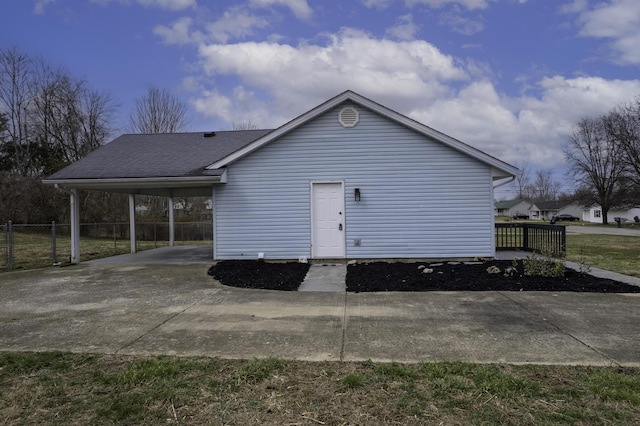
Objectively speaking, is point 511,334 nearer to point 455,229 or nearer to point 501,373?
point 501,373

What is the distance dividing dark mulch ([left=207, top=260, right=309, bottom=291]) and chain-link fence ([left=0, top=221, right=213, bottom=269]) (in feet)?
17.5

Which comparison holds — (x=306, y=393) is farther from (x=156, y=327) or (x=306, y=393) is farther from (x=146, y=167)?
(x=146, y=167)

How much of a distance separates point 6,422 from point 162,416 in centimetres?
107

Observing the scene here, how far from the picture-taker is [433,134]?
10.5 m

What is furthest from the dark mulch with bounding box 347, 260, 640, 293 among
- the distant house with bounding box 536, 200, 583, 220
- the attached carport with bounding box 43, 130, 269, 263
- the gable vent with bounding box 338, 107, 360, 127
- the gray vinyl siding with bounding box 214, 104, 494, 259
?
the distant house with bounding box 536, 200, 583, 220

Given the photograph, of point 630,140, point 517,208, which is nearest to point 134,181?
point 630,140

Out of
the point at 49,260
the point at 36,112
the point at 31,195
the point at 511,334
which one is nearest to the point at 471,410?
the point at 511,334

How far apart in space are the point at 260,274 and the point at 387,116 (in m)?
5.17

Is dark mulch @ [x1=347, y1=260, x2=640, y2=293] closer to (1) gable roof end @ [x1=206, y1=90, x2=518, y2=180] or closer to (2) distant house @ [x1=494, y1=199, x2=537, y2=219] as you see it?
(1) gable roof end @ [x1=206, y1=90, x2=518, y2=180]

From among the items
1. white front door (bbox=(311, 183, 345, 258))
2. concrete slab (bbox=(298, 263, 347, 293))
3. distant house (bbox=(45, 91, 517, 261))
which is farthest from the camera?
white front door (bbox=(311, 183, 345, 258))

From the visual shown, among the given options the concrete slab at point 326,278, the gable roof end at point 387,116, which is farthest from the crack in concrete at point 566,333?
the gable roof end at point 387,116

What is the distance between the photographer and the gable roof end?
10.5 meters

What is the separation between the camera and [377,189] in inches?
427

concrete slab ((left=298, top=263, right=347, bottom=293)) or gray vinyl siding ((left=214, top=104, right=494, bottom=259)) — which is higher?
gray vinyl siding ((left=214, top=104, right=494, bottom=259))
